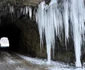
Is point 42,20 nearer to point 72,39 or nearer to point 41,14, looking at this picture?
point 41,14

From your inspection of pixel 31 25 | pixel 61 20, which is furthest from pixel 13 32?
pixel 61 20

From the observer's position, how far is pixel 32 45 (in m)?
12.4

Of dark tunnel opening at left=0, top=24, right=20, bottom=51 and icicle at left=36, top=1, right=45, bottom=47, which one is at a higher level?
icicle at left=36, top=1, right=45, bottom=47

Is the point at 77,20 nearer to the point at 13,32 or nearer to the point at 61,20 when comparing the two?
the point at 61,20

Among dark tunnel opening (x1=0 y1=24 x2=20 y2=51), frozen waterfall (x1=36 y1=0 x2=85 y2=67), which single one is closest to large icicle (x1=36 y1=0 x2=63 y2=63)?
frozen waterfall (x1=36 y1=0 x2=85 y2=67)

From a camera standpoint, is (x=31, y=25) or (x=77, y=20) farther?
(x=31, y=25)

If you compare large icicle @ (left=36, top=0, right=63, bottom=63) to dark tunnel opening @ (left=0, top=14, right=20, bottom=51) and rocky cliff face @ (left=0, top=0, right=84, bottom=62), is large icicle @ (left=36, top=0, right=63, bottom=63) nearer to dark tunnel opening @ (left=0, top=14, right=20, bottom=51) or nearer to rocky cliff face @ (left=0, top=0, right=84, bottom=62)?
rocky cliff face @ (left=0, top=0, right=84, bottom=62)

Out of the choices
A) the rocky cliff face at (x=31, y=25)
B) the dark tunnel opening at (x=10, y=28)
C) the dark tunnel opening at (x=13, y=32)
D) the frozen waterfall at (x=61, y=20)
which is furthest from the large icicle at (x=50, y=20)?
the dark tunnel opening at (x=13, y=32)

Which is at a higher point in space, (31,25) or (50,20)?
(50,20)

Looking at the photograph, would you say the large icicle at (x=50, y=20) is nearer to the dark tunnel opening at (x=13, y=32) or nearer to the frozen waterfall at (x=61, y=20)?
the frozen waterfall at (x=61, y=20)

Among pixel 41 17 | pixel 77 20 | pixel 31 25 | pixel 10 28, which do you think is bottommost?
pixel 10 28

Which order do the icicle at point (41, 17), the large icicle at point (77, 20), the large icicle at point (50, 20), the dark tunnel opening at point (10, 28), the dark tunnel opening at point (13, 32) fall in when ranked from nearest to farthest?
the large icicle at point (77, 20) → the large icicle at point (50, 20) → the icicle at point (41, 17) → the dark tunnel opening at point (10, 28) → the dark tunnel opening at point (13, 32)

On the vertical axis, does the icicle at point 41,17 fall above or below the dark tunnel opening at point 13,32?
above

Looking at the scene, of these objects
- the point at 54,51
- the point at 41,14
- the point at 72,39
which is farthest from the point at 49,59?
the point at 41,14
